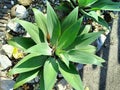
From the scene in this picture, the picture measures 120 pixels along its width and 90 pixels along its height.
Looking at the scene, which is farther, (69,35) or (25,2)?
(25,2)

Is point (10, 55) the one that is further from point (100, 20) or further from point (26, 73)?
point (100, 20)

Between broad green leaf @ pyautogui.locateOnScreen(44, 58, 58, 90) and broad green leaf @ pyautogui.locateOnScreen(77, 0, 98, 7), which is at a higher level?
broad green leaf @ pyautogui.locateOnScreen(77, 0, 98, 7)

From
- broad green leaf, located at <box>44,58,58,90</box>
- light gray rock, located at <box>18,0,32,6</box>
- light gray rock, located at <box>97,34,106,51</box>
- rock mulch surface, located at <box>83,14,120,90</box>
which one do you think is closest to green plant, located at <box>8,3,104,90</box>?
broad green leaf, located at <box>44,58,58,90</box>

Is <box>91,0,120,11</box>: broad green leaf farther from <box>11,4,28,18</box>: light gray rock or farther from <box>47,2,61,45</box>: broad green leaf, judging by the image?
<box>11,4,28,18</box>: light gray rock

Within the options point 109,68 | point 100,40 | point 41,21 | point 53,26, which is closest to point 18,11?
point 41,21

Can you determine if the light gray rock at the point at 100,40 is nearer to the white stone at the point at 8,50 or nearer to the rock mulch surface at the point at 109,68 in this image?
the rock mulch surface at the point at 109,68

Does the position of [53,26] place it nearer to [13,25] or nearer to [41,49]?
[41,49]
